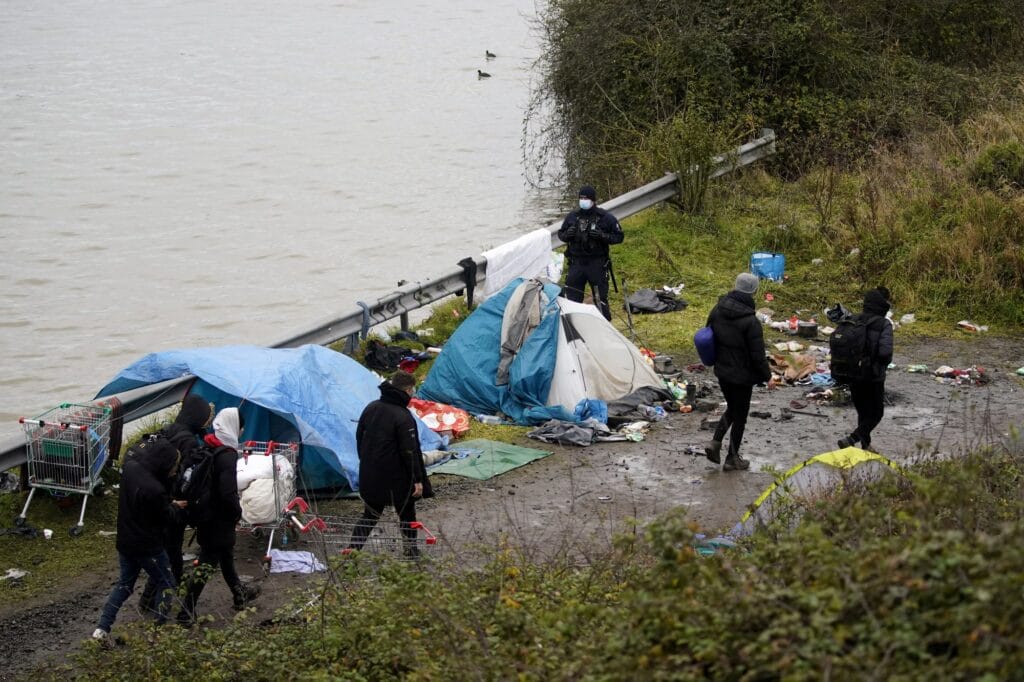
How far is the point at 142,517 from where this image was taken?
24.3ft

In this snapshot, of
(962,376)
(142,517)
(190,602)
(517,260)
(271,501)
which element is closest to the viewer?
(142,517)

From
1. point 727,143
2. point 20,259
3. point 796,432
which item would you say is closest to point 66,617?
point 796,432

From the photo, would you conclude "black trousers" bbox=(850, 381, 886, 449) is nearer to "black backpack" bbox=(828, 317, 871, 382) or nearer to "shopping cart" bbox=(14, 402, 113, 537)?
"black backpack" bbox=(828, 317, 871, 382)

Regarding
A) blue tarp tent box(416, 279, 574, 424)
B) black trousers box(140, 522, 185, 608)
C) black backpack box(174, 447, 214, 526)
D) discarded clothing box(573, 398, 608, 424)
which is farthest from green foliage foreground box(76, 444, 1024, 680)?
blue tarp tent box(416, 279, 574, 424)

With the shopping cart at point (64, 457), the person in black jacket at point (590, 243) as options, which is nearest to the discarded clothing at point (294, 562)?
the shopping cart at point (64, 457)

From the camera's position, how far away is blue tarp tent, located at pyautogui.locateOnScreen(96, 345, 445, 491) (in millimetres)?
9336

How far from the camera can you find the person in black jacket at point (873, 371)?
953 cm

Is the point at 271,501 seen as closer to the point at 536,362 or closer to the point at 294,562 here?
the point at 294,562

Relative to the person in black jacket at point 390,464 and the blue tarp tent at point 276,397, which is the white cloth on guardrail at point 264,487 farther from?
the person in black jacket at point 390,464

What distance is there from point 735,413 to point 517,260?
462 centimetres

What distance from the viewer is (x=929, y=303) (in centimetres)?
1355

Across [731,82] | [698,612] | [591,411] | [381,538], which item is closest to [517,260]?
[591,411]

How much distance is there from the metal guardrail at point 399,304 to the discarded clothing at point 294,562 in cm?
198

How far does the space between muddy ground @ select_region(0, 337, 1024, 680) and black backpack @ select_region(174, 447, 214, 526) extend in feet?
2.22
